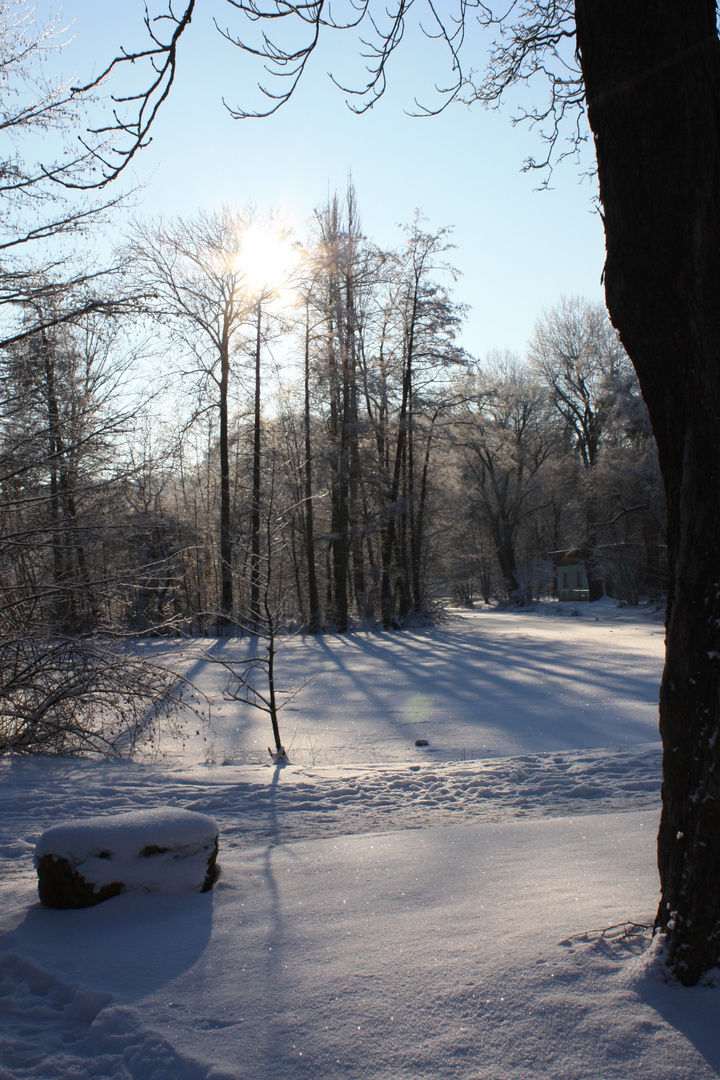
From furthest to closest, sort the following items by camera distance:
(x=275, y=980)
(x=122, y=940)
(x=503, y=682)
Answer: (x=503, y=682) → (x=122, y=940) → (x=275, y=980)

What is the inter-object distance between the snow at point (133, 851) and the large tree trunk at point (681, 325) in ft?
7.47

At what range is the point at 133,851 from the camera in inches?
135

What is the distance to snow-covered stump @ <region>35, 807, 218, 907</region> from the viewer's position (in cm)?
329

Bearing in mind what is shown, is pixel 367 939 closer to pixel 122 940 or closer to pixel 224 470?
pixel 122 940

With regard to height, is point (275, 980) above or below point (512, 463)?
below

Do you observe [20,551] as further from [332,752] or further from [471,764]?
[471,764]

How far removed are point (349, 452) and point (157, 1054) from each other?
20.5 m

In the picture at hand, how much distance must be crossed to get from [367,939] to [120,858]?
1401 millimetres

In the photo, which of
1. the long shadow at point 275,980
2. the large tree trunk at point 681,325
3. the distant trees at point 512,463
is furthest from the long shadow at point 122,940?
the distant trees at point 512,463

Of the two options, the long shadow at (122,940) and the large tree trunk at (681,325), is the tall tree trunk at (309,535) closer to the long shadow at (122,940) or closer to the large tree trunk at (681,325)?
the long shadow at (122,940)

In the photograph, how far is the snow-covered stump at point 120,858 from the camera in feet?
10.8

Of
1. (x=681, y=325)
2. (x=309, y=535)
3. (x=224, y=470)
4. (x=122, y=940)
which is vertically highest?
(x=224, y=470)

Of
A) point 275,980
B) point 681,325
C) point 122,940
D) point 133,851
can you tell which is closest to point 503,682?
point 133,851

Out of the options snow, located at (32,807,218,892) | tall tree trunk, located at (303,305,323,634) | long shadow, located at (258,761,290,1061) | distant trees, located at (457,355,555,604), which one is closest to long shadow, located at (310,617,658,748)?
tall tree trunk, located at (303,305,323,634)
